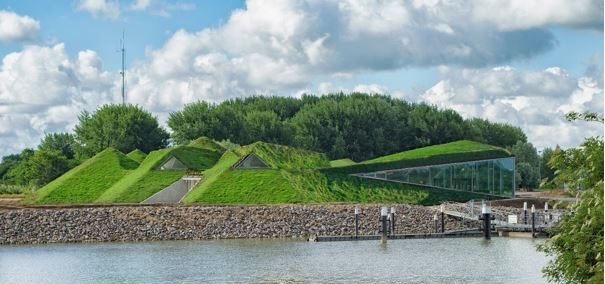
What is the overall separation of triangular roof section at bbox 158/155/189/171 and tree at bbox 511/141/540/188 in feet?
129

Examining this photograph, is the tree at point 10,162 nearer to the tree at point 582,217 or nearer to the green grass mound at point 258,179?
the green grass mound at point 258,179

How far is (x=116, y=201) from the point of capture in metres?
62.7

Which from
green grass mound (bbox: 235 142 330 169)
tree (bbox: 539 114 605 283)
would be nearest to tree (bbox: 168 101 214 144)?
green grass mound (bbox: 235 142 330 169)

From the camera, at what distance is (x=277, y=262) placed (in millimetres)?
38969

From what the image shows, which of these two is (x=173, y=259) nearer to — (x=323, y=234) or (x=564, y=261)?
(x=323, y=234)

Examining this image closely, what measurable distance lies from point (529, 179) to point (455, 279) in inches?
2786

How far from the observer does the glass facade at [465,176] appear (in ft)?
→ 210

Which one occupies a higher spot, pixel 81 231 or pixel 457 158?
pixel 457 158

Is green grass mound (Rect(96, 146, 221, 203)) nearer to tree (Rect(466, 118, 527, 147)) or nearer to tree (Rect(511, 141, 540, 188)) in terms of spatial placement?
tree (Rect(511, 141, 540, 188))

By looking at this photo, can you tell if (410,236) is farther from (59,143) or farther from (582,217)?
(59,143)

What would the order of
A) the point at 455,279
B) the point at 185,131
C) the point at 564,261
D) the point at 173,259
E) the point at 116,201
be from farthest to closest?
the point at 185,131 < the point at 116,201 < the point at 173,259 < the point at 455,279 < the point at 564,261

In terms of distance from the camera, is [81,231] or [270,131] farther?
[270,131]

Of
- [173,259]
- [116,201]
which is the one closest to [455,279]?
[173,259]

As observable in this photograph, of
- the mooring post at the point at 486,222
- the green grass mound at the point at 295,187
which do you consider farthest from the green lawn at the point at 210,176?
the mooring post at the point at 486,222
